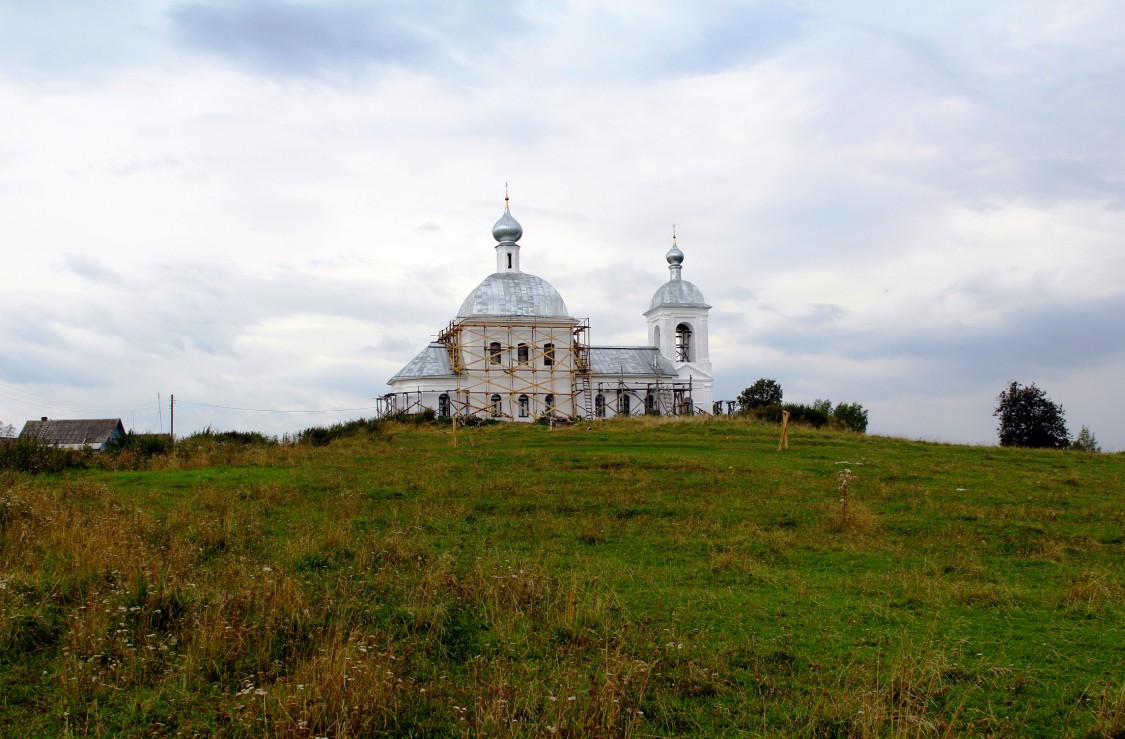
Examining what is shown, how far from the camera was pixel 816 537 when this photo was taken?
11648mm

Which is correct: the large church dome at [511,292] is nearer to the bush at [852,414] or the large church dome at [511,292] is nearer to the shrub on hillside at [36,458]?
the bush at [852,414]

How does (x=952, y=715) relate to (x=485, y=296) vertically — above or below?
below

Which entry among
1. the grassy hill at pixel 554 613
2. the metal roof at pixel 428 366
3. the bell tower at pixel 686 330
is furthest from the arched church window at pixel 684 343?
the grassy hill at pixel 554 613

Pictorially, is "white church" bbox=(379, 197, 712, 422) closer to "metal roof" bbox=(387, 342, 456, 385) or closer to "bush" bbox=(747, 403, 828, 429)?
"metal roof" bbox=(387, 342, 456, 385)

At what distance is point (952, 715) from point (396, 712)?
133 inches

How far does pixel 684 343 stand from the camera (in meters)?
60.9

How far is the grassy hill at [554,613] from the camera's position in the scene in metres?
5.99

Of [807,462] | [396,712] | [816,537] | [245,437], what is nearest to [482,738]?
[396,712]

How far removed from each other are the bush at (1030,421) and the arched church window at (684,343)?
19416 millimetres

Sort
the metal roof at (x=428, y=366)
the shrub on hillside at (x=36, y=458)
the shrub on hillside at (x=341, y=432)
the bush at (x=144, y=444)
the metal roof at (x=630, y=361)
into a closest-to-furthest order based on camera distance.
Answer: the shrub on hillside at (x=36, y=458) → the bush at (x=144, y=444) → the shrub on hillside at (x=341, y=432) → the metal roof at (x=428, y=366) → the metal roof at (x=630, y=361)

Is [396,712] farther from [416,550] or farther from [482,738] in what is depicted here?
[416,550]

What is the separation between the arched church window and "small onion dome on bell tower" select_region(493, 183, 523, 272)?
11367 millimetres

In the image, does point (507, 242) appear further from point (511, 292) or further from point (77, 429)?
point (77, 429)

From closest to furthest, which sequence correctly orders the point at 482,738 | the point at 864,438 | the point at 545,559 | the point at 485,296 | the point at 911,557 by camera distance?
1. the point at 482,738
2. the point at 545,559
3. the point at 911,557
4. the point at 864,438
5. the point at 485,296
